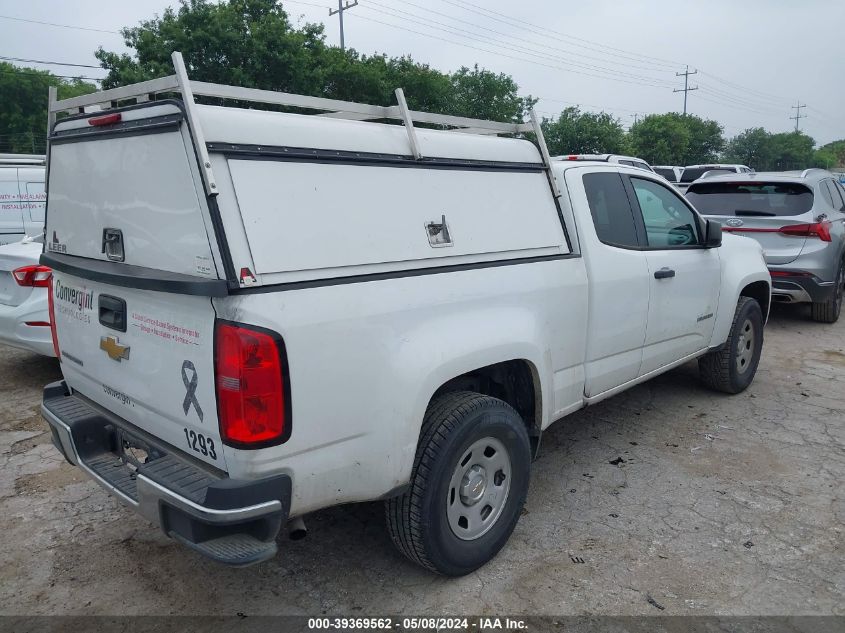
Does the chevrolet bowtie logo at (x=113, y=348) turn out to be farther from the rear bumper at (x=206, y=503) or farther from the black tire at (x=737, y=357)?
the black tire at (x=737, y=357)

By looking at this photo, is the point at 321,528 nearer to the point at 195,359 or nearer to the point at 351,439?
the point at 351,439

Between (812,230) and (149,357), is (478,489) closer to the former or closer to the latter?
(149,357)

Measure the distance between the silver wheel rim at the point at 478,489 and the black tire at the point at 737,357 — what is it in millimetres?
2927

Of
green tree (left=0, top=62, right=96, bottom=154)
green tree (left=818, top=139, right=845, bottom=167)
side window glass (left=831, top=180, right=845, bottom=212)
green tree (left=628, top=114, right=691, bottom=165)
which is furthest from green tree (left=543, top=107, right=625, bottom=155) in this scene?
green tree (left=818, top=139, right=845, bottom=167)

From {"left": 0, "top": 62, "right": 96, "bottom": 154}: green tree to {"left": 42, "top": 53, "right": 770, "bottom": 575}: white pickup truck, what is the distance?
161 feet

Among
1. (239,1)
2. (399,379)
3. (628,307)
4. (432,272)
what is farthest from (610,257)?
(239,1)

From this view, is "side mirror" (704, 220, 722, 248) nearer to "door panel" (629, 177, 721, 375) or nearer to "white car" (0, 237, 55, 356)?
"door panel" (629, 177, 721, 375)

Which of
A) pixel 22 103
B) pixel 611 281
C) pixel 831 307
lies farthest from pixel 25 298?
pixel 22 103

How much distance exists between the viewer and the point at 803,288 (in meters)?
7.60

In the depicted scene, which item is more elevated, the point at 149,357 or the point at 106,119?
the point at 106,119

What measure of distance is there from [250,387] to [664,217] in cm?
336

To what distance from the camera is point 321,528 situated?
3.51m

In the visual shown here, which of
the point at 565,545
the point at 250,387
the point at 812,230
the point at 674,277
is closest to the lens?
the point at 250,387

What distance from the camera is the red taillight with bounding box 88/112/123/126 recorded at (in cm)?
270
